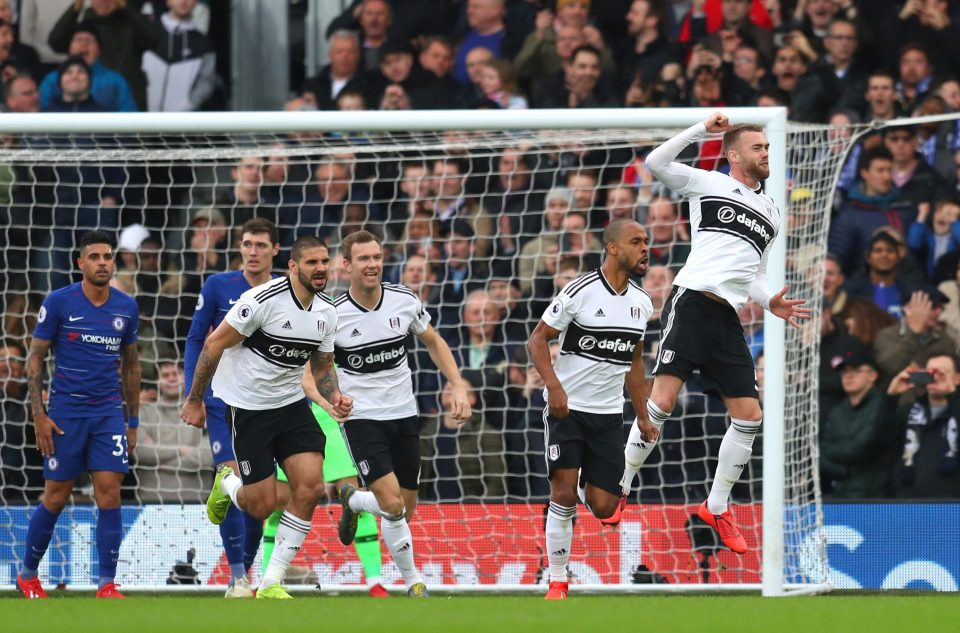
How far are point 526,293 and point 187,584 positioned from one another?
3.34 m

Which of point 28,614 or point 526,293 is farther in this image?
point 526,293

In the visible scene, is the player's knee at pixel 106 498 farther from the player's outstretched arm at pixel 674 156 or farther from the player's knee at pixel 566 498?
the player's outstretched arm at pixel 674 156

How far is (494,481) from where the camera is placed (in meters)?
10.9

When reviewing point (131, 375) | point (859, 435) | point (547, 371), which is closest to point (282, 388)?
point (547, 371)

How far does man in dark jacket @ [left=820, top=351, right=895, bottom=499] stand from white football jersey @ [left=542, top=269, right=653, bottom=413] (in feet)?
8.06

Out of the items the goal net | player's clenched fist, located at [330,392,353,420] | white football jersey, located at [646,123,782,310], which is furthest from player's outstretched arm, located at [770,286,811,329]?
player's clenched fist, located at [330,392,353,420]

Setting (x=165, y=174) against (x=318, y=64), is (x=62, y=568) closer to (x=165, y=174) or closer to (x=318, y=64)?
(x=165, y=174)

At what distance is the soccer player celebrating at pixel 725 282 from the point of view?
7.85m

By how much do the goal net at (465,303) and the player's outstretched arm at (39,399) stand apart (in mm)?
1168

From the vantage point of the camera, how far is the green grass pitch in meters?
5.75

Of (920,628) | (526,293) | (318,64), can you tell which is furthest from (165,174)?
(920,628)

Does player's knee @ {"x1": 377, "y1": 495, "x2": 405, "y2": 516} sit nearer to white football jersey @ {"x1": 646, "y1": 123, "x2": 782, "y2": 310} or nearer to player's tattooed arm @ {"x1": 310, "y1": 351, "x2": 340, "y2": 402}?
player's tattooed arm @ {"x1": 310, "y1": 351, "x2": 340, "y2": 402}

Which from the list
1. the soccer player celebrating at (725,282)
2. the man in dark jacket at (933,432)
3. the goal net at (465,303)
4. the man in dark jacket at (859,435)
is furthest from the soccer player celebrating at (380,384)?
the man in dark jacket at (933,432)

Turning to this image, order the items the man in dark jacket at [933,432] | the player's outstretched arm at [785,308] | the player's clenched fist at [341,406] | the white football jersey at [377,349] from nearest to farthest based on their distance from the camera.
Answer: the player's outstretched arm at [785,308], the player's clenched fist at [341,406], the white football jersey at [377,349], the man in dark jacket at [933,432]
